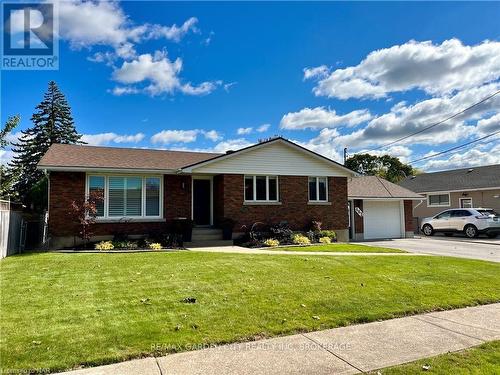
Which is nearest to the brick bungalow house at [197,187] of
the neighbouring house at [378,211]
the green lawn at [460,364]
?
the neighbouring house at [378,211]

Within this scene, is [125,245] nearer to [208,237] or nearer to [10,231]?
[10,231]

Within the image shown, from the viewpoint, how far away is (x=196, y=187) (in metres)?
18.0

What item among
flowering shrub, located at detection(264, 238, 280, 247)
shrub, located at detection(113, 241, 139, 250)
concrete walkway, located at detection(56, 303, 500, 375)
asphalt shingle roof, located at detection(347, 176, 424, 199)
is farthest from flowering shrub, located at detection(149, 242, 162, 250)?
asphalt shingle roof, located at detection(347, 176, 424, 199)

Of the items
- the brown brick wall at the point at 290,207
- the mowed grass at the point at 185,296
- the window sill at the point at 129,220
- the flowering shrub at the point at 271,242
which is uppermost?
the brown brick wall at the point at 290,207

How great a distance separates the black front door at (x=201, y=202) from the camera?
58.7 ft

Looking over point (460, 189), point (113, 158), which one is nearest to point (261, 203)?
point (113, 158)

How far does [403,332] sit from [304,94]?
18380 millimetres

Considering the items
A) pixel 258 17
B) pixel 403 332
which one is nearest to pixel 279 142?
pixel 258 17

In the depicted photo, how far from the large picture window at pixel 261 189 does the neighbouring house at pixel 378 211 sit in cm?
617

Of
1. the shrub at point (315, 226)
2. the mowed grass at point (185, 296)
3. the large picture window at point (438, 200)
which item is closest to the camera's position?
the mowed grass at point (185, 296)

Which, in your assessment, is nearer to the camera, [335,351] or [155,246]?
[335,351]

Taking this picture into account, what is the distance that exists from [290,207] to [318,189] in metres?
2.16

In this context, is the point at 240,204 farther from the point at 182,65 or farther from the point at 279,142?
the point at 182,65

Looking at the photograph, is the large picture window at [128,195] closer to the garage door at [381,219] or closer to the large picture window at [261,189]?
the large picture window at [261,189]
